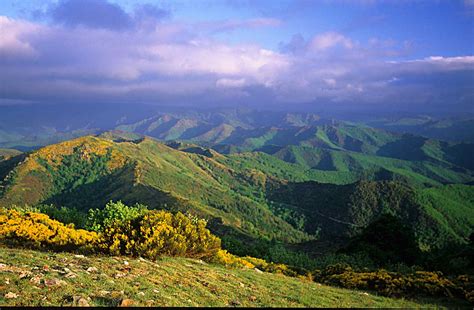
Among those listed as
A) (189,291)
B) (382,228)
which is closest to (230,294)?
(189,291)

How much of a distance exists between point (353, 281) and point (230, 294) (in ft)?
33.4

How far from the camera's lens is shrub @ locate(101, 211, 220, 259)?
20438mm

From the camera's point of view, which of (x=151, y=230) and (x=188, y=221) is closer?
(x=151, y=230)

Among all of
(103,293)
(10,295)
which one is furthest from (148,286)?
(10,295)

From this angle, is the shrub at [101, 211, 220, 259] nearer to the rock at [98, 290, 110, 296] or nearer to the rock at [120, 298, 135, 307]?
the rock at [98, 290, 110, 296]

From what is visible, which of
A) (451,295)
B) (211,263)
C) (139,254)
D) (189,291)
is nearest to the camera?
(189,291)

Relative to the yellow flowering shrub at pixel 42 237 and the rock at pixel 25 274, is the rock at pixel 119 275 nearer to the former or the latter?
the rock at pixel 25 274

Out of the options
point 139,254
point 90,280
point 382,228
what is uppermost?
point 90,280

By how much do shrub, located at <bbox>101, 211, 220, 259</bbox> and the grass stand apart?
4.00ft

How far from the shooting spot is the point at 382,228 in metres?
78.9

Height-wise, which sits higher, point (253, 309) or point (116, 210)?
point (253, 309)

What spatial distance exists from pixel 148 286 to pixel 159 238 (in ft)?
23.9

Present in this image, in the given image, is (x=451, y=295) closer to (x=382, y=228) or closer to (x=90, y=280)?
(x=90, y=280)

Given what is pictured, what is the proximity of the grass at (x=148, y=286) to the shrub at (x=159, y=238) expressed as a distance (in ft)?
4.00
